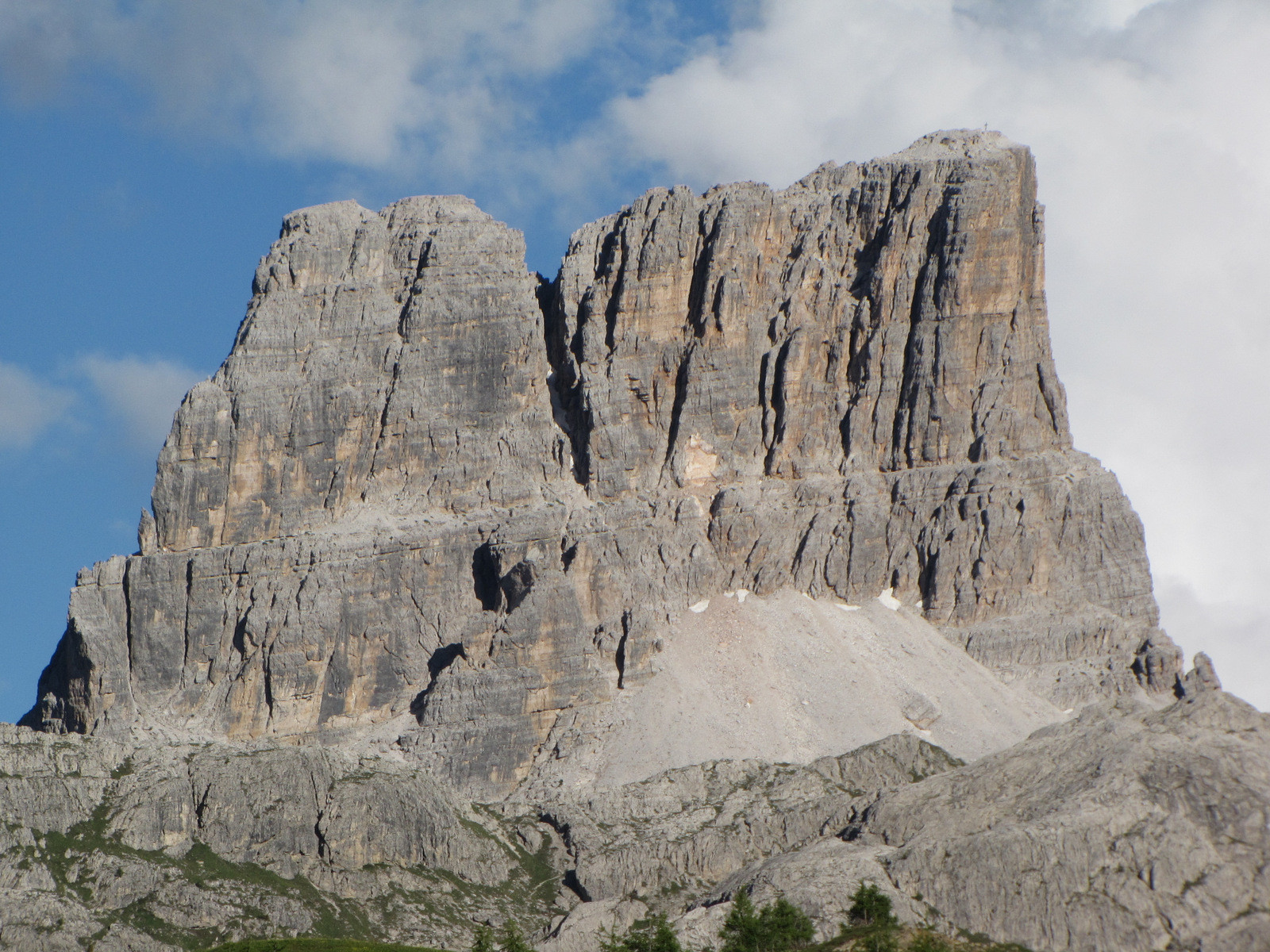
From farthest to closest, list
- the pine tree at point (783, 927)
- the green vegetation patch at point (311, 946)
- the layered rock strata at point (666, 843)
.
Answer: the layered rock strata at point (666, 843)
the green vegetation patch at point (311, 946)
the pine tree at point (783, 927)

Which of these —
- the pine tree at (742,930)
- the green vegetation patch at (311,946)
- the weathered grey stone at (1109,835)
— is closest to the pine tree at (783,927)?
the pine tree at (742,930)

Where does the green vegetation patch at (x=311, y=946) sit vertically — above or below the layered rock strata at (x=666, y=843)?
below

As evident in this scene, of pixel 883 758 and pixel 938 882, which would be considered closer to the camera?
pixel 938 882

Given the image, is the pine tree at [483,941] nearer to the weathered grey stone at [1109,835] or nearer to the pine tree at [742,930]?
the pine tree at [742,930]

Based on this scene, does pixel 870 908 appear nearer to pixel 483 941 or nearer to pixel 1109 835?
pixel 1109 835

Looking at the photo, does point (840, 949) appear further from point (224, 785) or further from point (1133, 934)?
point (224, 785)

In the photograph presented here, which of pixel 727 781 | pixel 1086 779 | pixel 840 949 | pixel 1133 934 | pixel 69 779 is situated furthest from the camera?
pixel 727 781

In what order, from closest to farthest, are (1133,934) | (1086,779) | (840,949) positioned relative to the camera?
(840,949) < (1133,934) < (1086,779)

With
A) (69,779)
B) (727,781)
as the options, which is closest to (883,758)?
(727,781)

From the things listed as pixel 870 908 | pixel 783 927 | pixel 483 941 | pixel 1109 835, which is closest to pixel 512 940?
pixel 483 941

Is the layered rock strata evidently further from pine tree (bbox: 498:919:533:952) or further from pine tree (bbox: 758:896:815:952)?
pine tree (bbox: 758:896:815:952)

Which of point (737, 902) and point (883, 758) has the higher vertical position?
point (883, 758)
